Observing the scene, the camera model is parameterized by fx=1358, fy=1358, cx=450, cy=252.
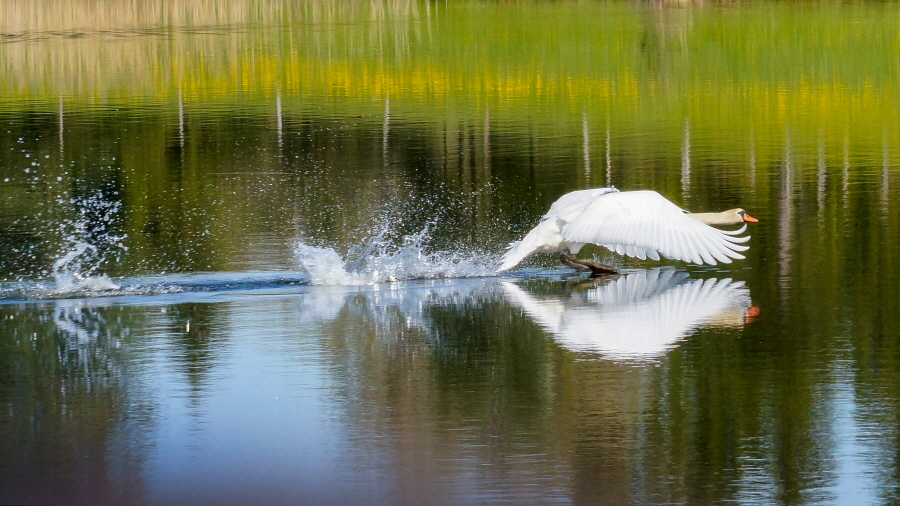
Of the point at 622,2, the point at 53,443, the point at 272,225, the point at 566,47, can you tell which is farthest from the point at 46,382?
the point at 622,2

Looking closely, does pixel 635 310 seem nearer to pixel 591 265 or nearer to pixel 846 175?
Answer: pixel 591 265

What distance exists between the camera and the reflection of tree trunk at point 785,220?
12.0m

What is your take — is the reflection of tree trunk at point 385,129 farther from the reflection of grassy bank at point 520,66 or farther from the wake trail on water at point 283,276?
the wake trail on water at point 283,276

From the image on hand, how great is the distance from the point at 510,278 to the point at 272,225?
13.1ft

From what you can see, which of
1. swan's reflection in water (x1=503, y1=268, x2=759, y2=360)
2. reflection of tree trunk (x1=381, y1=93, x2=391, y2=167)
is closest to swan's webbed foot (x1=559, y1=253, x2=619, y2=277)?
swan's reflection in water (x1=503, y1=268, x2=759, y2=360)

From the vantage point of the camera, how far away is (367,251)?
13.3 m

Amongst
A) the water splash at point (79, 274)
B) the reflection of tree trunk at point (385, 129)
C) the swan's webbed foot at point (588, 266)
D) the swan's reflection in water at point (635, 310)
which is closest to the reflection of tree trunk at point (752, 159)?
the reflection of tree trunk at point (385, 129)

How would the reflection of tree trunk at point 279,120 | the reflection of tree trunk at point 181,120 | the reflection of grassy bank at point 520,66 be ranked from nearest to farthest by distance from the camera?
the reflection of tree trunk at point 279,120 → the reflection of tree trunk at point 181,120 → the reflection of grassy bank at point 520,66

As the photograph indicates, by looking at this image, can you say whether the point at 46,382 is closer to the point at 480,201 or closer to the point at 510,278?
the point at 510,278

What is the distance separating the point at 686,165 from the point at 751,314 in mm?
9478

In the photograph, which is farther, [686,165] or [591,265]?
[686,165]

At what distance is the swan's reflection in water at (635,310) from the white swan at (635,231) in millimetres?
273

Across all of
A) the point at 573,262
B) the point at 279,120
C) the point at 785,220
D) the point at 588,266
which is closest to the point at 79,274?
the point at 573,262

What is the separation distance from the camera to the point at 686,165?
19719 millimetres
